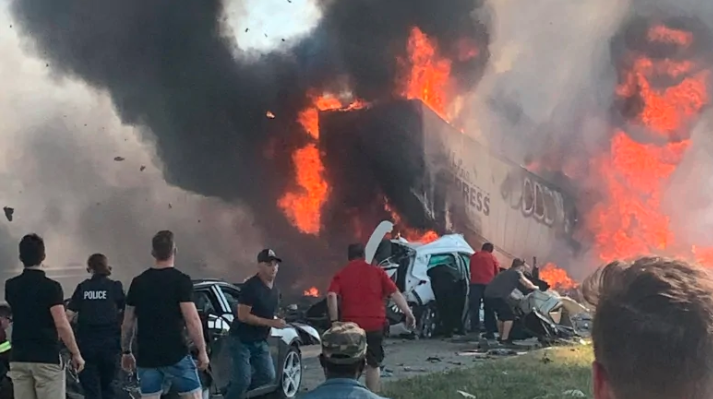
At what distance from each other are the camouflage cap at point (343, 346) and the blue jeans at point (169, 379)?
2.25 metres

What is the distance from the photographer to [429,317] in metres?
14.7

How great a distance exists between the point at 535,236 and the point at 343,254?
606cm

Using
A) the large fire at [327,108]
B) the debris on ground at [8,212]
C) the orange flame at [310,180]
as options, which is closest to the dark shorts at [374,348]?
the debris on ground at [8,212]

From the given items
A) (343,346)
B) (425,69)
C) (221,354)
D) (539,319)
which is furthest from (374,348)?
(425,69)

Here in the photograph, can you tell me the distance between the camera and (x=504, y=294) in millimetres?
12883

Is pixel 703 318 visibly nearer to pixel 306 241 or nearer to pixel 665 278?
pixel 665 278

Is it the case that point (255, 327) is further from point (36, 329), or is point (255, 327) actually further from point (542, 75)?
point (542, 75)

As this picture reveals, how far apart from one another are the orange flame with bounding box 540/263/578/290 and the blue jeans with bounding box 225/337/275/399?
19798 millimetres

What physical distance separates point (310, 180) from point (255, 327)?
17549 mm

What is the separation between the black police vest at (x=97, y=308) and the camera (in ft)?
23.4

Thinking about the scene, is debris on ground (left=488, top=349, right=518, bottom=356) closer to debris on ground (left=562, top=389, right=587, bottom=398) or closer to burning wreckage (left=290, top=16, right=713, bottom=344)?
debris on ground (left=562, top=389, right=587, bottom=398)

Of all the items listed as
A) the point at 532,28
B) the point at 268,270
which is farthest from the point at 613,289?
the point at 532,28

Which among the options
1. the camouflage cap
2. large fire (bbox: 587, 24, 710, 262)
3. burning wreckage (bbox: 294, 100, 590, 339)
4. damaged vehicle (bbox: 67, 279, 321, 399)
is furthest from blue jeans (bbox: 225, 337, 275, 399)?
large fire (bbox: 587, 24, 710, 262)

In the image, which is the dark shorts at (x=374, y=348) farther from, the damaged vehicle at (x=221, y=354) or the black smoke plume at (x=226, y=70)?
the black smoke plume at (x=226, y=70)
